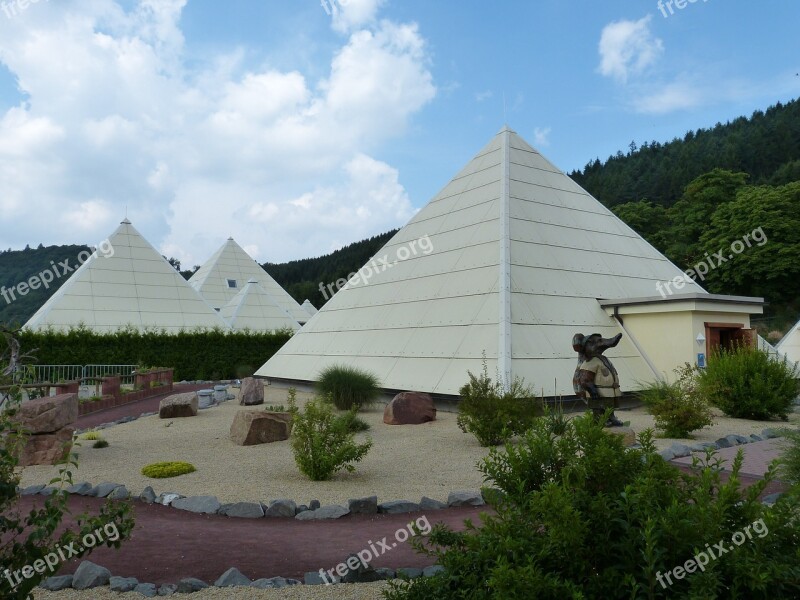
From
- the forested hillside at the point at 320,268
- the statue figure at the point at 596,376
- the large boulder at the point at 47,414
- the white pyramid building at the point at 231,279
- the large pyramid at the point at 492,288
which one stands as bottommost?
the large boulder at the point at 47,414

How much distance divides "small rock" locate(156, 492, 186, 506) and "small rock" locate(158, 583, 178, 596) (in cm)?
261

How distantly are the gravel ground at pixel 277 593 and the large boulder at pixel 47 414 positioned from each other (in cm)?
565

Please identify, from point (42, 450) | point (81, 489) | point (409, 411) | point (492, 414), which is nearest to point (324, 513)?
point (81, 489)

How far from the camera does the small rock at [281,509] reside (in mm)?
6281

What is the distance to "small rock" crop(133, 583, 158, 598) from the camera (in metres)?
4.12

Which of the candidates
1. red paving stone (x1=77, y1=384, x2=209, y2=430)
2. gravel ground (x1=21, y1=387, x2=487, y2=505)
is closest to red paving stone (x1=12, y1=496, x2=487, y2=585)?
gravel ground (x1=21, y1=387, x2=487, y2=505)

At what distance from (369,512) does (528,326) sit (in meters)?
8.55

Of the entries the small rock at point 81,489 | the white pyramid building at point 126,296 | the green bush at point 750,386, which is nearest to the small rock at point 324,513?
the small rock at point 81,489

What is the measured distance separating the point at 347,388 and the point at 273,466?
5517mm

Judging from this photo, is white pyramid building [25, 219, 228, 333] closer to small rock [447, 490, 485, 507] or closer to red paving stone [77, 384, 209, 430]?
red paving stone [77, 384, 209, 430]

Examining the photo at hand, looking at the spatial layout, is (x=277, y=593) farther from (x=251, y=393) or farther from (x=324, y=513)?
(x=251, y=393)

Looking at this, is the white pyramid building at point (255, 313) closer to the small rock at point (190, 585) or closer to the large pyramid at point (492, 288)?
the large pyramid at point (492, 288)

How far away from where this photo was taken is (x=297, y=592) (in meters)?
4.06

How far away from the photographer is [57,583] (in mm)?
4242
